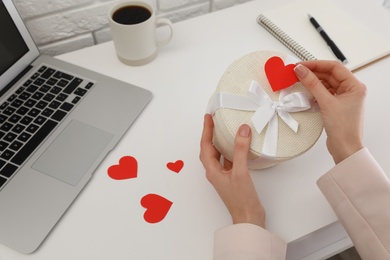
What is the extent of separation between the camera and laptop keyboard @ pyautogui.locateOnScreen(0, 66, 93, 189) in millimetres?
588

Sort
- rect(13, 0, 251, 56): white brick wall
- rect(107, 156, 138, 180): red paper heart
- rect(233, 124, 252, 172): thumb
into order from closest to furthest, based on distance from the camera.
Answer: rect(233, 124, 252, 172): thumb → rect(107, 156, 138, 180): red paper heart → rect(13, 0, 251, 56): white brick wall

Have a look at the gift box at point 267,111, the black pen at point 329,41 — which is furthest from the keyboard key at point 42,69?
the black pen at point 329,41

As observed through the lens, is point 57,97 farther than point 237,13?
No

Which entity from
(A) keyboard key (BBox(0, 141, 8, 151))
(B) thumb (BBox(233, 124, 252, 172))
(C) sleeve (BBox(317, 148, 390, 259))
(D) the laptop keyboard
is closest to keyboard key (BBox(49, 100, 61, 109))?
(D) the laptop keyboard

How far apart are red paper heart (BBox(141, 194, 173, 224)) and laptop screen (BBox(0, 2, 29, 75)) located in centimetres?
34

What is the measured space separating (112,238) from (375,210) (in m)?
0.38

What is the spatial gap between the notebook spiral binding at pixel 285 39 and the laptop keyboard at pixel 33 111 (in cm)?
40

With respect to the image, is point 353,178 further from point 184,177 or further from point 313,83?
point 184,177

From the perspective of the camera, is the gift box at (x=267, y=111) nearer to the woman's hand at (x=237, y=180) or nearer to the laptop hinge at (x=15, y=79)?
the woman's hand at (x=237, y=180)

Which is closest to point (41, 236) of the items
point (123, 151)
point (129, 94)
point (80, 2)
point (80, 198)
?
point (80, 198)

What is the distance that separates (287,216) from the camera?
57cm

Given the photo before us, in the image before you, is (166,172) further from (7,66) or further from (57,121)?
(7,66)

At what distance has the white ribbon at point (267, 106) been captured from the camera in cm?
52

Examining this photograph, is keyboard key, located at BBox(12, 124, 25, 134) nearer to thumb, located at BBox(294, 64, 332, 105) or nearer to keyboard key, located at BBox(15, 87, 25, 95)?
keyboard key, located at BBox(15, 87, 25, 95)
